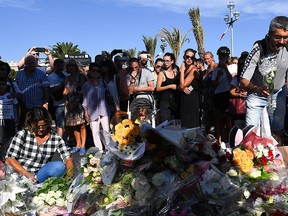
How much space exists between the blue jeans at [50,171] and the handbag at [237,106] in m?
3.42

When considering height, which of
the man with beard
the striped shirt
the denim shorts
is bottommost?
the denim shorts

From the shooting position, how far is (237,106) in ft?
24.6

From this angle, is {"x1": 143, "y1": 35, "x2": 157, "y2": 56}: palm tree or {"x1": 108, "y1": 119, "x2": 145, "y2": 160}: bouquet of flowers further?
{"x1": 143, "y1": 35, "x2": 157, "y2": 56}: palm tree

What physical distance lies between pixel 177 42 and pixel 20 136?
28571 mm

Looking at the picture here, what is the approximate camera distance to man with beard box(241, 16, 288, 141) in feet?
14.4

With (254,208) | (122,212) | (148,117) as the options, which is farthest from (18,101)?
(254,208)

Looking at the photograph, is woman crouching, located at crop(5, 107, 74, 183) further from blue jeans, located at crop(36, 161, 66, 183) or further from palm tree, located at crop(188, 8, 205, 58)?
palm tree, located at crop(188, 8, 205, 58)

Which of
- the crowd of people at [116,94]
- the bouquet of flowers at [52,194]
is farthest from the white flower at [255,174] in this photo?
the crowd of people at [116,94]

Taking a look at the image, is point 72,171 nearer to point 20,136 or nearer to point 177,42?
point 20,136

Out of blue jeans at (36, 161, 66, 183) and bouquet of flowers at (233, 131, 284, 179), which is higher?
bouquet of flowers at (233, 131, 284, 179)

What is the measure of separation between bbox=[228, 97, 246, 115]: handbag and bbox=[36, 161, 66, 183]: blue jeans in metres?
3.42

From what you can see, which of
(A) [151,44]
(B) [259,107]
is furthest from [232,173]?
(A) [151,44]

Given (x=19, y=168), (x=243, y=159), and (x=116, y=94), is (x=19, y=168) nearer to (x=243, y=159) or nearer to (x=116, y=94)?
(x=243, y=159)

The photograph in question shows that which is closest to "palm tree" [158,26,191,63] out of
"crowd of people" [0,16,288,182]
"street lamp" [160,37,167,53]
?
"street lamp" [160,37,167,53]
